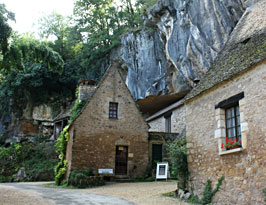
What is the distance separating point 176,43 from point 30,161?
46.7 ft

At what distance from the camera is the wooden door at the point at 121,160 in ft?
50.7

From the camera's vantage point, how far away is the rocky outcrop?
16.1 meters

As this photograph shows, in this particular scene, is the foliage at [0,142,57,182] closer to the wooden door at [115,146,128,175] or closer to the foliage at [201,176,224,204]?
the wooden door at [115,146,128,175]

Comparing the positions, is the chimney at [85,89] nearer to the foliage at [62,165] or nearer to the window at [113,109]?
the window at [113,109]

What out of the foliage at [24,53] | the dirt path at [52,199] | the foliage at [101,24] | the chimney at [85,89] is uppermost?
the foliage at [101,24]

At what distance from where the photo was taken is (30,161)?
21.5 metres

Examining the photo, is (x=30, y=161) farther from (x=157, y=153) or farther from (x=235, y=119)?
(x=235, y=119)

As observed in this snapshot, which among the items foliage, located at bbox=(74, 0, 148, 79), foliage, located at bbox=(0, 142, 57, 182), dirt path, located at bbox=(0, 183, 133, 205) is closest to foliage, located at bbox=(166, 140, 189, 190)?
dirt path, located at bbox=(0, 183, 133, 205)

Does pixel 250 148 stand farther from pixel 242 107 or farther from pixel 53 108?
Result: pixel 53 108

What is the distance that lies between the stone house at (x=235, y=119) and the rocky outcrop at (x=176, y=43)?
5787mm

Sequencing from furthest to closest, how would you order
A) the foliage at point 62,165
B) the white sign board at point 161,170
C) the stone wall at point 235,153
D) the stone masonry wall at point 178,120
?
the stone masonry wall at point 178,120 < the foliage at point 62,165 < the white sign board at point 161,170 < the stone wall at point 235,153

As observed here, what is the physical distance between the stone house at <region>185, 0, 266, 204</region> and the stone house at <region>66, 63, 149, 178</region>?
6.70 metres

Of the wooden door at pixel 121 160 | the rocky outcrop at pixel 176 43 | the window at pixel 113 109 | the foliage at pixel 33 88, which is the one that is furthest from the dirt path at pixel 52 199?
the foliage at pixel 33 88

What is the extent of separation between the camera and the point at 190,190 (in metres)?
9.08
